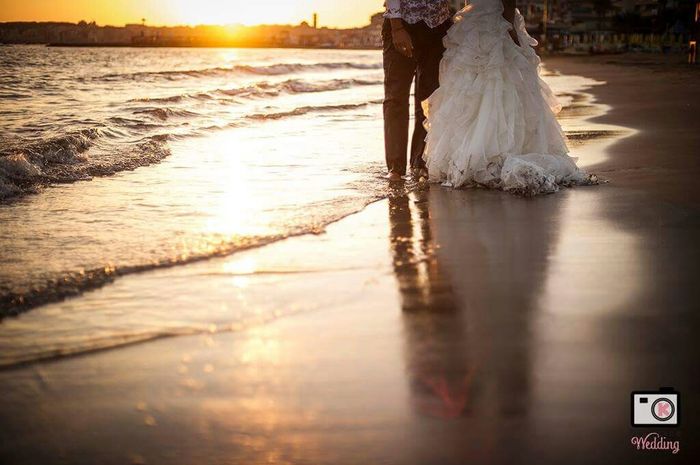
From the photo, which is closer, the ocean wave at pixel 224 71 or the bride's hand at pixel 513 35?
the bride's hand at pixel 513 35

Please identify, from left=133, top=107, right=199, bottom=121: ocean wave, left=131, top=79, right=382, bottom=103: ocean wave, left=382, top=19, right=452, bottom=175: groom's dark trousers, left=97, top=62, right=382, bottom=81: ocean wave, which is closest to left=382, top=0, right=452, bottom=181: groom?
left=382, top=19, right=452, bottom=175: groom's dark trousers

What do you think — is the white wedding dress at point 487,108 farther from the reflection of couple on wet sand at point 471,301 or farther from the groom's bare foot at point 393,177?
the reflection of couple on wet sand at point 471,301

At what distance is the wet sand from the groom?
7.07 ft

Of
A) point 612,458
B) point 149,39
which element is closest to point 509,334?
point 612,458

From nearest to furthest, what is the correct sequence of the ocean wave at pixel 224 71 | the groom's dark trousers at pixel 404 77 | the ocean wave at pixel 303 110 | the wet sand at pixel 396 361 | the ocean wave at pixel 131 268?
the wet sand at pixel 396 361 < the ocean wave at pixel 131 268 < the groom's dark trousers at pixel 404 77 < the ocean wave at pixel 303 110 < the ocean wave at pixel 224 71

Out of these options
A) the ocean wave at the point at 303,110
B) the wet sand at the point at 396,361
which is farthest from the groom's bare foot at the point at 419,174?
the ocean wave at the point at 303,110

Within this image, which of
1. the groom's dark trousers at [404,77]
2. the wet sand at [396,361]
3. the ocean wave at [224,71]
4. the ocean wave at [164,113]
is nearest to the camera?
the wet sand at [396,361]

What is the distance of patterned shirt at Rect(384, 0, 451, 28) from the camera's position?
5613 mm

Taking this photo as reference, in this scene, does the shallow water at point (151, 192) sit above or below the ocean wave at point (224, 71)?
below

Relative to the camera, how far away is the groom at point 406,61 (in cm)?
562

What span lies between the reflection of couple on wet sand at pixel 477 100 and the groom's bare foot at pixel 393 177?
0.04 feet

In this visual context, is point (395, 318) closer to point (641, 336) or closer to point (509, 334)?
point (509, 334)

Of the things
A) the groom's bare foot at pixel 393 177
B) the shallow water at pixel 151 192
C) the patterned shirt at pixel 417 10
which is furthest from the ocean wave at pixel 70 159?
the patterned shirt at pixel 417 10

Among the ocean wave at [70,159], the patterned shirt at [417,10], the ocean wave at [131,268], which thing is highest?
the patterned shirt at [417,10]
